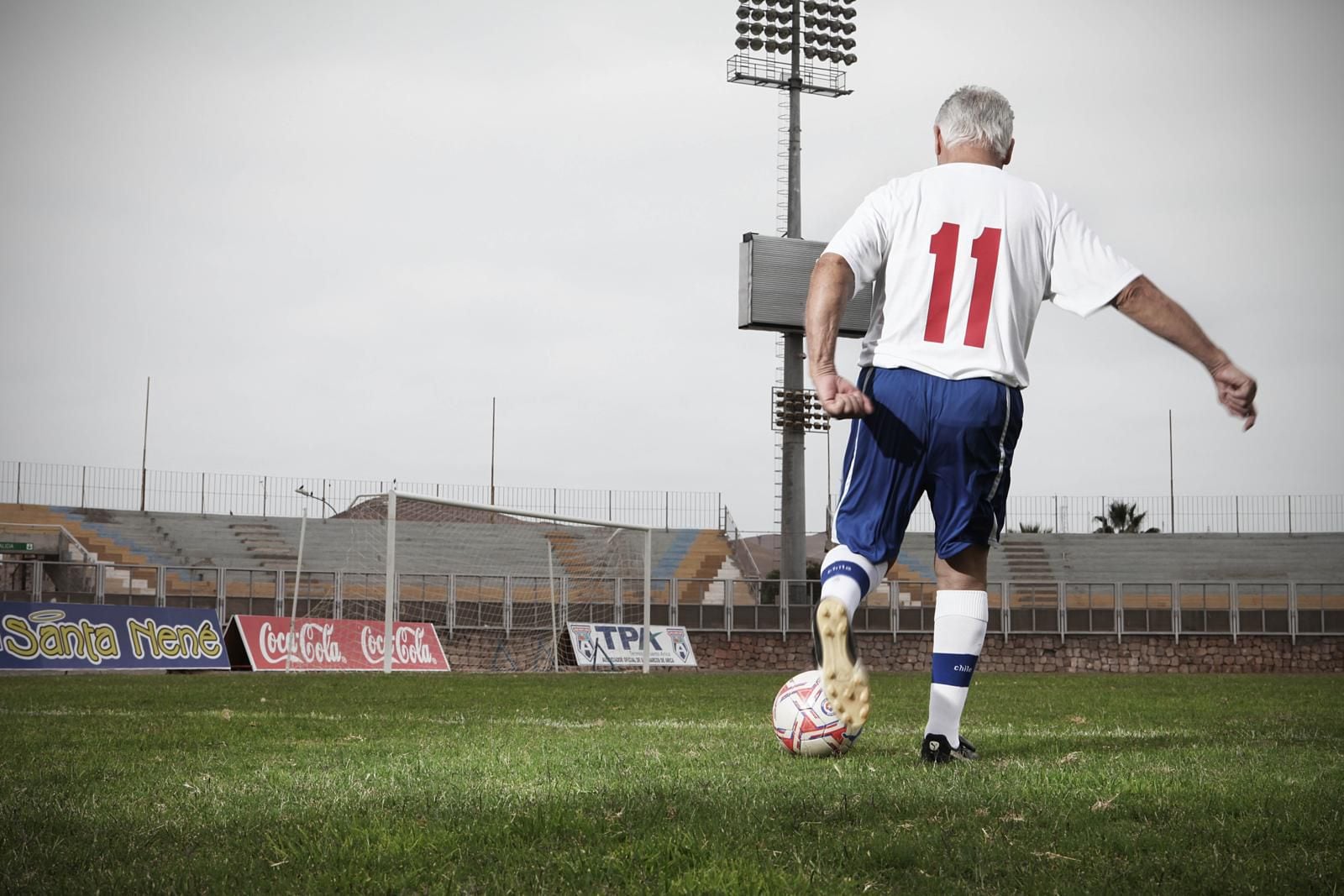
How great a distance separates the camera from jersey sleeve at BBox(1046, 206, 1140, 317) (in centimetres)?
486

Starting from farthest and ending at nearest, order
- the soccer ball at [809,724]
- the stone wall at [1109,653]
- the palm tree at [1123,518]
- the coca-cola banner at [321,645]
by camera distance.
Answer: the palm tree at [1123,518], the stone wall at [1109,653], the coca-cola banner at [321,645], the soccer ball at [809,724]

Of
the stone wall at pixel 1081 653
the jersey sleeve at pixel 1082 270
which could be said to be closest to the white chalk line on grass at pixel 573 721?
the jersey sleeve at pixel 1082 270

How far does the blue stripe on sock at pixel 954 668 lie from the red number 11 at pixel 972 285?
3.68ft

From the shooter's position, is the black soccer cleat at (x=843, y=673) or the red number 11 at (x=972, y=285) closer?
the black soccer cleat at (x=843, y=673)

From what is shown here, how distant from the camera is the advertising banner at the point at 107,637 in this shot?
17.5 meters

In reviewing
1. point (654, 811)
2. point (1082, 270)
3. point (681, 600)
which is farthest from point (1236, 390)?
point (681, 600)

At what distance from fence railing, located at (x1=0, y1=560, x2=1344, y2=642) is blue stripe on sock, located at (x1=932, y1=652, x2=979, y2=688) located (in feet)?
71.6

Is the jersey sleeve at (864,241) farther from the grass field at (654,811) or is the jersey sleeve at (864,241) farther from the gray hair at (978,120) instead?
the grass field at (654,811)

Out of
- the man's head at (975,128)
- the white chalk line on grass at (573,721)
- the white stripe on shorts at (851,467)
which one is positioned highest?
the man's head at (975,128)

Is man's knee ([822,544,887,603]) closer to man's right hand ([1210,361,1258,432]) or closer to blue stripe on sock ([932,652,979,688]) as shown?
blue stripe on sock ([932,652,979,688])

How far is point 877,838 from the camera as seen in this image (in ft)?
9.77

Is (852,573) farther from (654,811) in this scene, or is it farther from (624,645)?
(624,645)

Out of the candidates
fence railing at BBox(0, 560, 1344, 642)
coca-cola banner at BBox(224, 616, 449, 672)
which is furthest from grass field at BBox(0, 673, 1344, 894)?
fence railing at BBox(0, 560, 1344, 642)

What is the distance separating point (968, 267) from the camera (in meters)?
4.80
